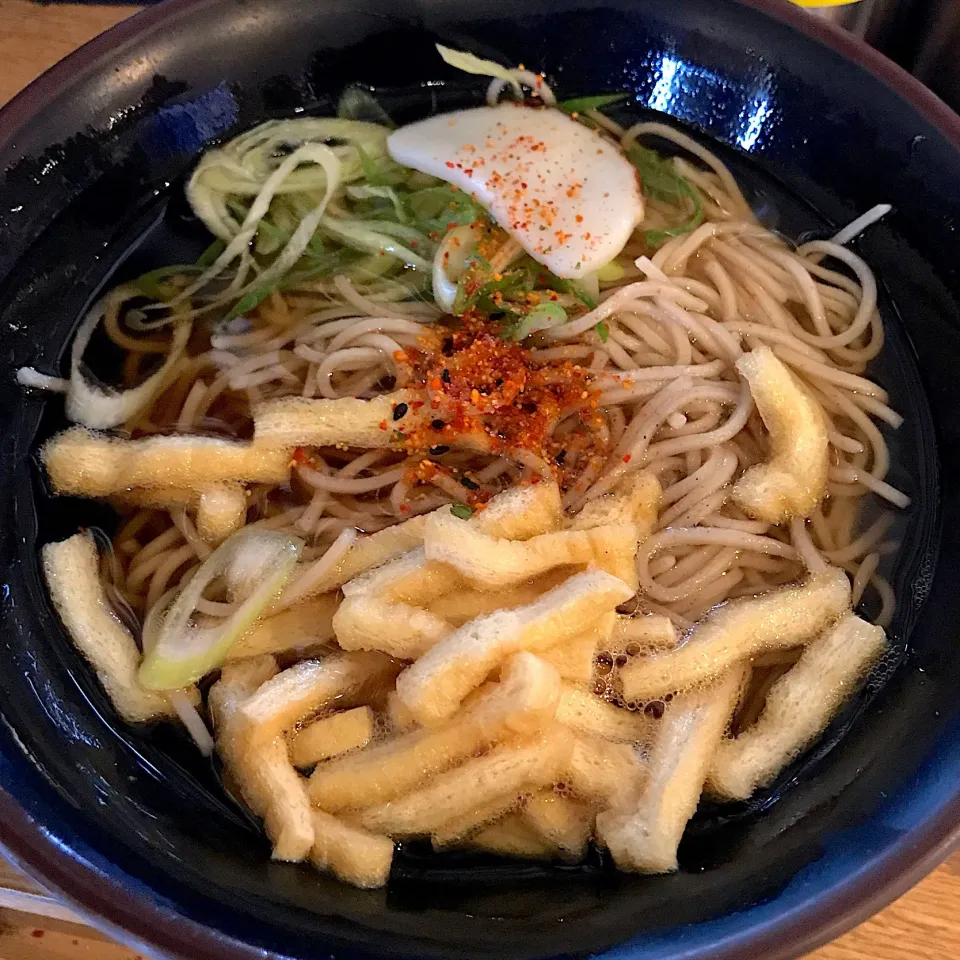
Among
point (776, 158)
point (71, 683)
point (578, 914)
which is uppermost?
point (776, 158)

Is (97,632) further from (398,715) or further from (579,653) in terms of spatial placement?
(579,653)

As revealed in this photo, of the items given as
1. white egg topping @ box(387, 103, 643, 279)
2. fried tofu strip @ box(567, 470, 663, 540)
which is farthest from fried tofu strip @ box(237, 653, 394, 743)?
white egg topping @ box(387, 103, 643, 279)

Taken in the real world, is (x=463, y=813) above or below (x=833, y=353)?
below

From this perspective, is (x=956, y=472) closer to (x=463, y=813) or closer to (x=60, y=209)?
(x=463, y=813)

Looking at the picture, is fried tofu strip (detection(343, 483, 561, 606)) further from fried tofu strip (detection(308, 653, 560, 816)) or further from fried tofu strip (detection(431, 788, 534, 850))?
fried tofu strip (detection(431, 788, 534, 850))

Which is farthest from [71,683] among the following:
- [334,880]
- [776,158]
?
[776,158]

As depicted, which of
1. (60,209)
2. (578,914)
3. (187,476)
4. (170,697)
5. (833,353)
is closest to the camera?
(578,914)

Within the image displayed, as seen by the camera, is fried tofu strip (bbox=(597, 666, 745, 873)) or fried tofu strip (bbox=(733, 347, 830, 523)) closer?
fried tofu strip (bbox=(597, 666, 745, 873))

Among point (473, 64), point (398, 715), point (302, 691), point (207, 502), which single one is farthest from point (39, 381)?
point (473, 64)
